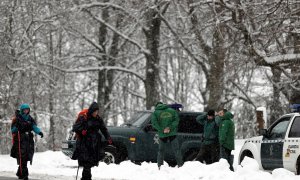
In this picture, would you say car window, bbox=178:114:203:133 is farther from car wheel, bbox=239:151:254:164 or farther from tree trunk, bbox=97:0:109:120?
tree trunk, bbox=97:0:109:120

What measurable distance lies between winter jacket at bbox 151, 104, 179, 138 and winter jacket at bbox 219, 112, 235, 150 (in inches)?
43.6

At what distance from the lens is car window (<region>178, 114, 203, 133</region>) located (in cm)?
1947

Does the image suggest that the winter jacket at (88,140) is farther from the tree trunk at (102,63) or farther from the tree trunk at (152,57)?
the tree trunk at (102,63)

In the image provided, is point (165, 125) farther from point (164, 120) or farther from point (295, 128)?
point (295, 128)

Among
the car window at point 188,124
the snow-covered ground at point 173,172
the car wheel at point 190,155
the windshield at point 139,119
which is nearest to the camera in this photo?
the snow-covered ground at point 173,172

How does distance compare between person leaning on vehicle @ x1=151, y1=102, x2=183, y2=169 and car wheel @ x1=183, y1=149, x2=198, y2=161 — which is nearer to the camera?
person leaning on vehicle @ x1=151, y1=102, x2=183, y2=169

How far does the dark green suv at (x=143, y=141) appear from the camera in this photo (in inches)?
745

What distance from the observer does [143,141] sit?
1897 cm

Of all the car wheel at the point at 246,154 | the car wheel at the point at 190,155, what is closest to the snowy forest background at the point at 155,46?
the car wheel at the point at 190,155

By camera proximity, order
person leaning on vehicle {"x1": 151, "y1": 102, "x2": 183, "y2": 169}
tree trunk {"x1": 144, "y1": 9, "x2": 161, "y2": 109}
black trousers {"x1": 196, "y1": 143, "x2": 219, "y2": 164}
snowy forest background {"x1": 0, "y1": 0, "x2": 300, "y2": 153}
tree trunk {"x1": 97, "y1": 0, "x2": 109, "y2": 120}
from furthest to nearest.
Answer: tree trunk {"x1": 97, "y1": 0, "x2": 109, "y2": 120}
tree trunk {"x1": 144, "y1": 9, "x2": 161, "y2": 109}
snowy forest background {"x1": 0, "y1": 0, "x2": 300, "y2": 153}
black trousers {"x1": 196, "y1": 143, "x2": 219, "y2": 164}
person leaning on vehicle {"x1": 151, "y1": 102, "x2": 183, "y2": 169}

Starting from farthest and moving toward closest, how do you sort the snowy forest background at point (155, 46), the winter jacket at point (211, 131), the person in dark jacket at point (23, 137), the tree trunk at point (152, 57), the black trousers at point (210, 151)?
the tree trunk at point (152, 57) → the snowy forest background at point (155, 46) → the black trousers at point (210, 151) → the winter jacket at point (211, 131) → the person in dark jacket at point (23, 137)

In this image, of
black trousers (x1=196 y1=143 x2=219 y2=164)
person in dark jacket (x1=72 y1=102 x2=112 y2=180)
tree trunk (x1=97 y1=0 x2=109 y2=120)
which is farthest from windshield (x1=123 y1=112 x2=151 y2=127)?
tree trunk (x1=97 y1=0 x2=109 y2=120)

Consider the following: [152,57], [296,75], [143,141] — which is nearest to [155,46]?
[152,57]

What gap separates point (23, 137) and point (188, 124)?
19.9ft
